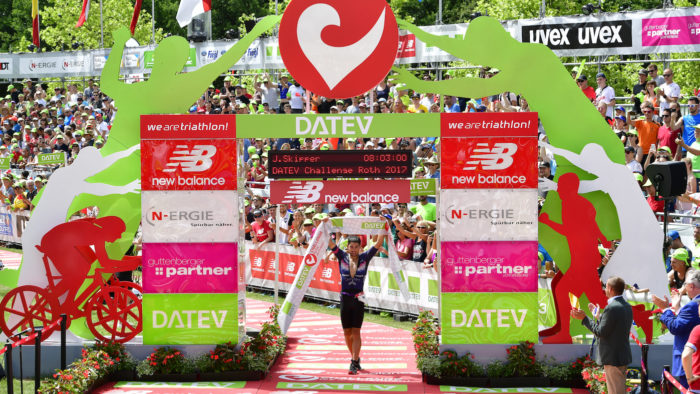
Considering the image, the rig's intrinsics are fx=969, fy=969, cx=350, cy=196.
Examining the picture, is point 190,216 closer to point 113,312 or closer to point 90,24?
point 113,312

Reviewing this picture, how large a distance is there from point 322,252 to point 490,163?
3360mm

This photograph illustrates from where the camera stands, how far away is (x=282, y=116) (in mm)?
13625

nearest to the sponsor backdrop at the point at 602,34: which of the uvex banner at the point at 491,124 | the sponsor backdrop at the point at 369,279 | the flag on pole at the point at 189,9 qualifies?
the flag on pole at the point at 189,9

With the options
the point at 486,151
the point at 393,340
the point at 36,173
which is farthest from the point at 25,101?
the point at 486,151

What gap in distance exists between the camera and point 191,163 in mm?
13773

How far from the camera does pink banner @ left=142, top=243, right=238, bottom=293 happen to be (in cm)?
1385

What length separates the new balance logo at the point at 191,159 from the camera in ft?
45.1

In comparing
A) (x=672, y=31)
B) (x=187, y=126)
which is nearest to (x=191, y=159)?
Result: (x=187, y=126)

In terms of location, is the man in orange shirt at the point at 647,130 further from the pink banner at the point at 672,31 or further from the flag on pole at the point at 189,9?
the flag on pole at the point at 189,9

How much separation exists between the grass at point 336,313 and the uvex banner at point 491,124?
5.22 meters

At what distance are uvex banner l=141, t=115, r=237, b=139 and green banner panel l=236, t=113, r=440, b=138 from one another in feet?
0.57

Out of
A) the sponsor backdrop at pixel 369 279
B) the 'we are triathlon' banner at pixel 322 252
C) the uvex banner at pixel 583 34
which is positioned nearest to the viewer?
the 'we are triathlon' banner at pixel 322 252

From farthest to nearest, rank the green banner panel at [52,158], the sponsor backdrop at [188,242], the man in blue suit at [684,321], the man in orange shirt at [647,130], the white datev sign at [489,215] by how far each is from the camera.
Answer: the green banner panel at [52,158] < the man in orange shirt at [647,130] < the sponsor backdrop at [188,242] < the white datev sign at [489,215] < the man in blue suit at [684,321]

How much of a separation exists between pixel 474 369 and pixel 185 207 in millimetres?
4665
